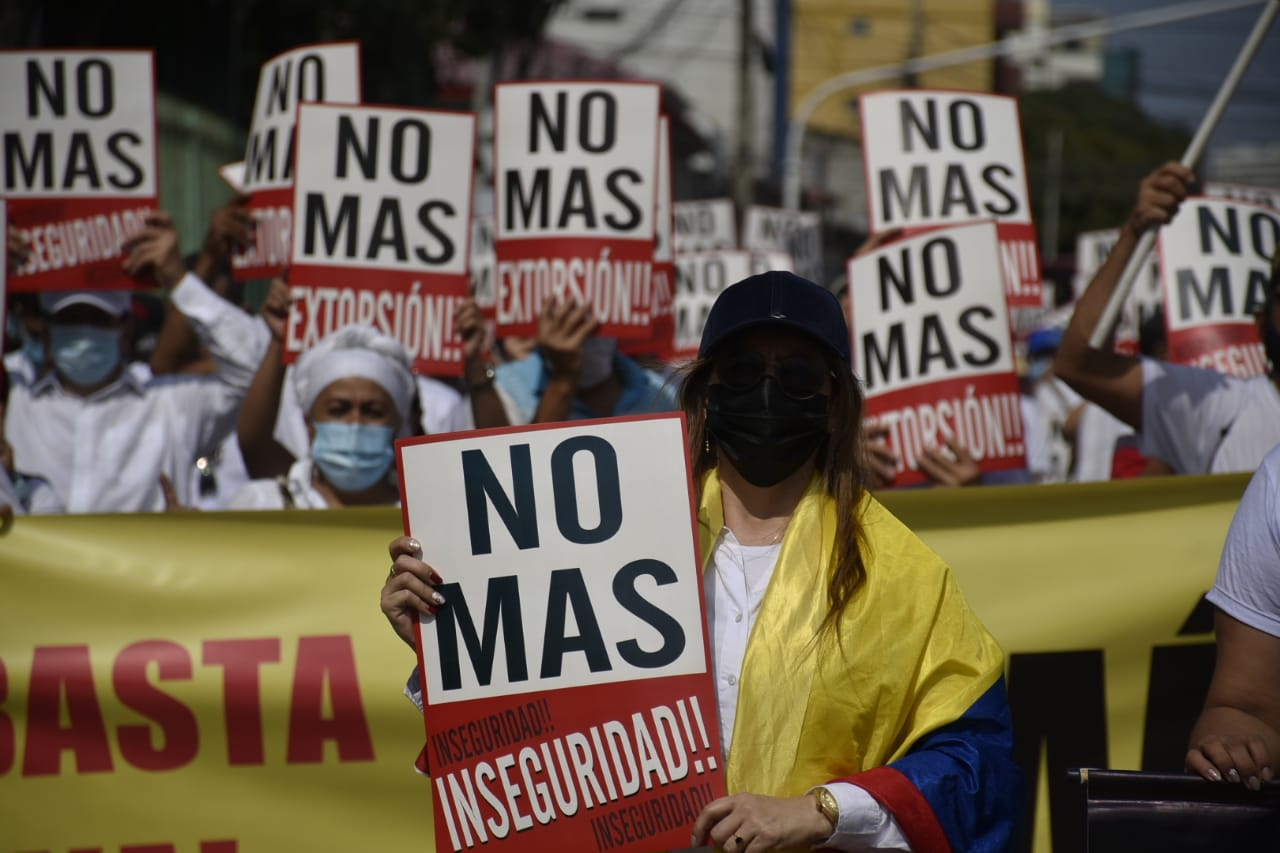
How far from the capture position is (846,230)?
43.6m

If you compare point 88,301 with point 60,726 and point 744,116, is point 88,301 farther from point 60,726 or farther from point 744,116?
point 744,116

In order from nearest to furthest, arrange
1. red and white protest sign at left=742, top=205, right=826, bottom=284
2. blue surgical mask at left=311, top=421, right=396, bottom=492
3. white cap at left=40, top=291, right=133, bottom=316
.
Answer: blue surgical mask at left=311, top=421, right=396, bottom=492 < white cap at left=40, top=291, right=133, bottom=316 < red and white protest sign at left=742, top=205, right=826, bottom=284

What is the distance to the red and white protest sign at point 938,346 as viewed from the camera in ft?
17.4

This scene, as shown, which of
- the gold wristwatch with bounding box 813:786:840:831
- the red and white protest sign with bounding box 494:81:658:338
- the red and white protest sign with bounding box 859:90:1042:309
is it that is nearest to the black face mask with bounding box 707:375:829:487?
the gold wristwatch with bounding box 813:786:840:831

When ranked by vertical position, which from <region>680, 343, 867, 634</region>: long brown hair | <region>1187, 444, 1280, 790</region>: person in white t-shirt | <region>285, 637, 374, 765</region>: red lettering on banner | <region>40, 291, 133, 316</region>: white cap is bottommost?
<region>285, 637, 374, 765</region>: red lettering on banner

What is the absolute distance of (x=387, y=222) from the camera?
222 inches

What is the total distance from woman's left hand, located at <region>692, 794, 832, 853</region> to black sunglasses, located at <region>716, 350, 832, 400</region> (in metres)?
0.65

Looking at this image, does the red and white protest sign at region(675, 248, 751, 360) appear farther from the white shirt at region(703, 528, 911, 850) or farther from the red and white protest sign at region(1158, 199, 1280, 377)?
the white shirt at region(703, 528, 911, 850)

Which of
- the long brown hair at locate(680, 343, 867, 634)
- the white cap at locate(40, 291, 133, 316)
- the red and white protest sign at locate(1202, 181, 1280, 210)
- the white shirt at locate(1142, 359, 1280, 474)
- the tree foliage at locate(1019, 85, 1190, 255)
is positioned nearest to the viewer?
the long brown hair at locate(680, 343, 867, 634)

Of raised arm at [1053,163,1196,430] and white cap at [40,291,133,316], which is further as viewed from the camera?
white cap at [40,291,133,316]

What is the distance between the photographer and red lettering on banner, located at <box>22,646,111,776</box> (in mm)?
3676

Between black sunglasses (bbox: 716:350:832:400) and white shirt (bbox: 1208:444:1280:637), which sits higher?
black sunglasses (bbox: 716:350:832:400)

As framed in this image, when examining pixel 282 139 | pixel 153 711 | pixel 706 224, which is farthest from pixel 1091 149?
pixel 153 711

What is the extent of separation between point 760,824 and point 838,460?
65cm
